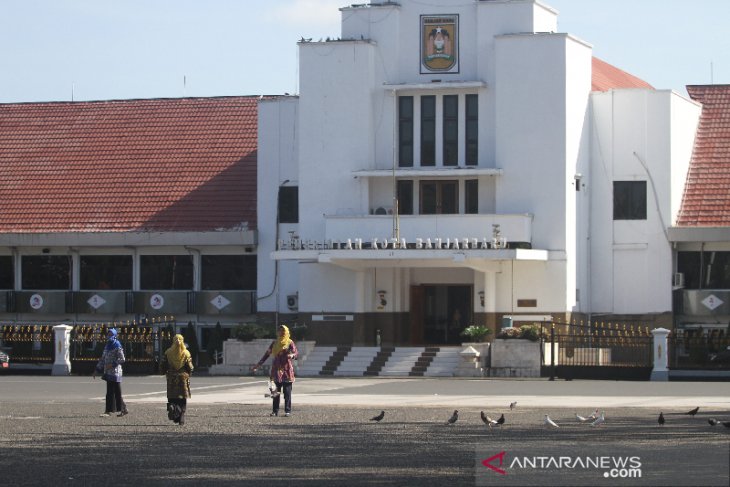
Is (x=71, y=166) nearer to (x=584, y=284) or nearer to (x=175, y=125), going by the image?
(x=175, y=125)

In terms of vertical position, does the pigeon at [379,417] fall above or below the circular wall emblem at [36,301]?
below

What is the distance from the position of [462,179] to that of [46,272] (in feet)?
54.0

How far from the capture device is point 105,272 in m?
55.0

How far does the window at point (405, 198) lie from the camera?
50281mm

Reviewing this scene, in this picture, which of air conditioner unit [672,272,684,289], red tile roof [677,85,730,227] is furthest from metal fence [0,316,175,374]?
red tile roof [677,85,730,227]

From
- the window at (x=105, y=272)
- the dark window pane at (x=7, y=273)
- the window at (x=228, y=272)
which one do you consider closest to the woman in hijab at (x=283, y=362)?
the window at (x=228, y=272)

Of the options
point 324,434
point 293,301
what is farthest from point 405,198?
point 324,434

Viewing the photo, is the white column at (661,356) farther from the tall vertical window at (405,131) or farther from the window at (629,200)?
the tall vertical window at (405,131)

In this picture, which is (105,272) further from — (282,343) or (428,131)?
(282,343)

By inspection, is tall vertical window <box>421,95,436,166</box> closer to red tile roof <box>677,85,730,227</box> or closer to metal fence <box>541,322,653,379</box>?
metal fence <box>541,322,653,379</box>

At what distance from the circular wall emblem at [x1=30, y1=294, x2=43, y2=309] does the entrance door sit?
14123mm

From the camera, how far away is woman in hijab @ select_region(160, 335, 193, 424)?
25.9 metres

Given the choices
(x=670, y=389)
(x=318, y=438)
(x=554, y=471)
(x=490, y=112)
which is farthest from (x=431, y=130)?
(x=554, y=471)

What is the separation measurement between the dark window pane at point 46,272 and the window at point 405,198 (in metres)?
13.3
